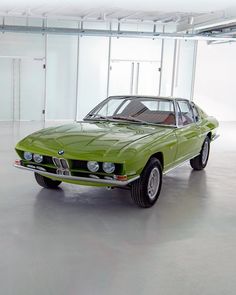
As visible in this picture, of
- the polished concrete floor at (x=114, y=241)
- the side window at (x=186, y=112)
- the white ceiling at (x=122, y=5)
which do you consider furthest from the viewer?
the white ceiling at (x=122, y=5)

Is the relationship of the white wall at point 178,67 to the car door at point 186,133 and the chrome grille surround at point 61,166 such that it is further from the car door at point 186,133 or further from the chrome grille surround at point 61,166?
the chrome grille surround at point 61,166

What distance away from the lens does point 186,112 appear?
5.44 meters

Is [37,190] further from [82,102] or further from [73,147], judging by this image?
[82,102]

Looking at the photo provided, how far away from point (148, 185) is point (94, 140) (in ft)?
2.48

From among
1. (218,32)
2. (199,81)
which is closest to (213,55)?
(199,81)

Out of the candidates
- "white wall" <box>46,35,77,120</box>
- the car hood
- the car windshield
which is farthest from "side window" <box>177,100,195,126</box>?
"white wall" <box>46,35,77,120</box>

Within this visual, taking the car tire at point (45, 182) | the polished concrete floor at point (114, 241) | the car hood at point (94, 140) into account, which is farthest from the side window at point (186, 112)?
the car tire at point (45, 182)

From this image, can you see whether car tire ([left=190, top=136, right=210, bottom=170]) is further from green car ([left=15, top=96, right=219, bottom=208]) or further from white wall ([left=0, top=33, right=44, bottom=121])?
white wall ([left=0, top=33, right=44, bottom=121])

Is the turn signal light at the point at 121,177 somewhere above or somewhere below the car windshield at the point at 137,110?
below

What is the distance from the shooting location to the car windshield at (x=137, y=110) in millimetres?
4930

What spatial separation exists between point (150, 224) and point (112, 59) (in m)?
8.82

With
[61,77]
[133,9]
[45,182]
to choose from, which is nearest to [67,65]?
[61,77]

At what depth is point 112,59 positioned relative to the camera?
11766mm

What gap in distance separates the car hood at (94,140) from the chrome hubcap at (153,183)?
0.38 meters
